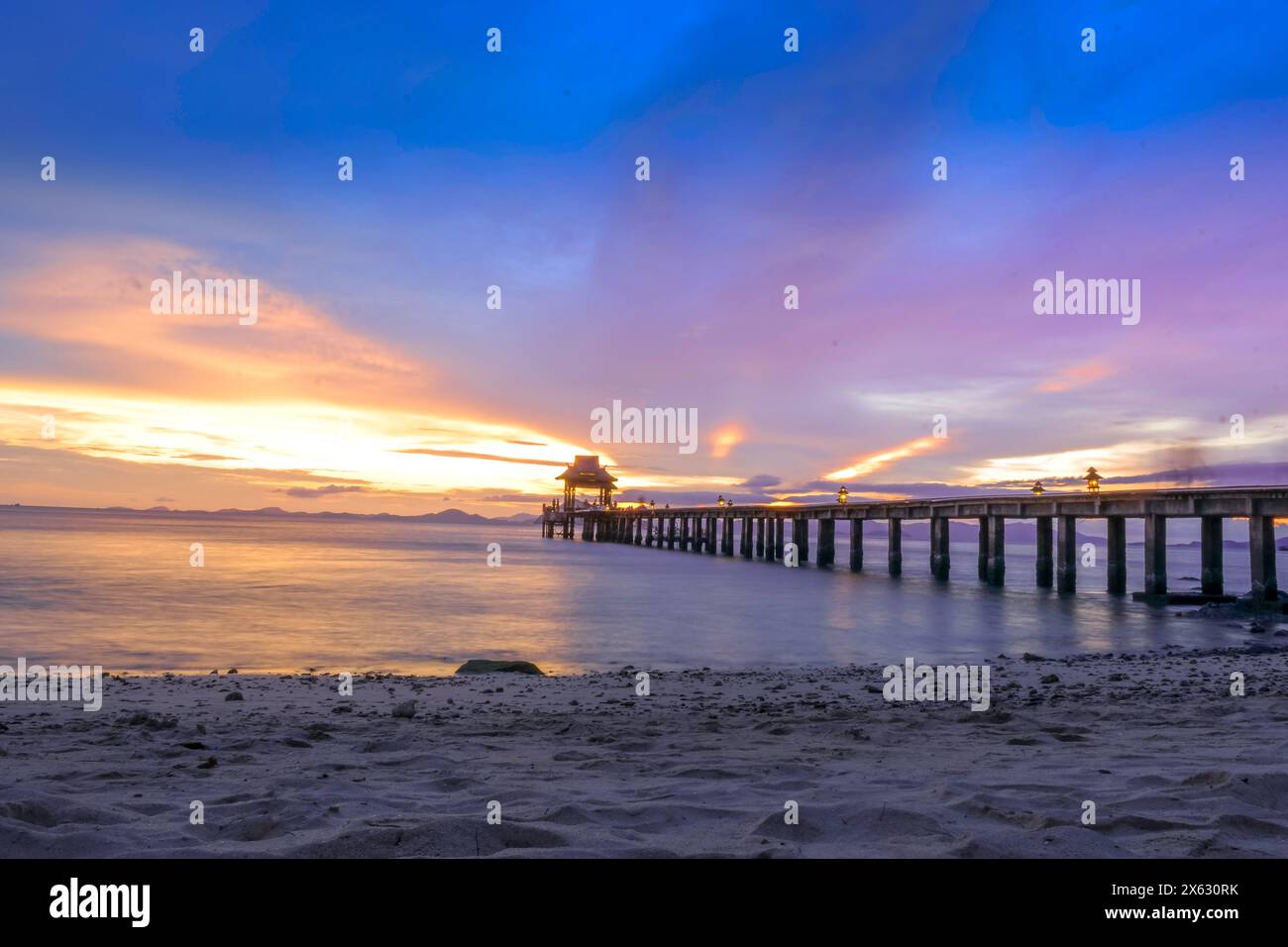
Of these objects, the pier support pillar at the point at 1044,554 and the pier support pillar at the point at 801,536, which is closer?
the pier support pillar at the point at 1044,554

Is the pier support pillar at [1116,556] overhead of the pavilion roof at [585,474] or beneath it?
beneath

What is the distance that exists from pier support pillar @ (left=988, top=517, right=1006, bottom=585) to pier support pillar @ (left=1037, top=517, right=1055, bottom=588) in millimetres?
1663

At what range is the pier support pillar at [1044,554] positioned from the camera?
128 feet

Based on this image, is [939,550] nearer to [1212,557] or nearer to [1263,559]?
[1212,557]

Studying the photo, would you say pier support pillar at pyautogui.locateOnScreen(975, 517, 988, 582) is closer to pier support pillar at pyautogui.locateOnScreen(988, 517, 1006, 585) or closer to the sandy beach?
pier support pillar at pyautogui.locateOnScreen(988, 517, 1006, 585)

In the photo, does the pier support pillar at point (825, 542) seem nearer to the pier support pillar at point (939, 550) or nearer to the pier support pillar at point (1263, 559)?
the pier support pillar at point (939, 550)

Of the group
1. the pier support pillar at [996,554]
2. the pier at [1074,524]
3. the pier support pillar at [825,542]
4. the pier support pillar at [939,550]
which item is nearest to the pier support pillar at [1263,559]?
the pier at [1074,524]

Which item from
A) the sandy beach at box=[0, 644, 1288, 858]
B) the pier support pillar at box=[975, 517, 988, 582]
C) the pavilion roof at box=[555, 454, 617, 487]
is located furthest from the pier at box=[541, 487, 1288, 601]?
the pavilion roof at box=[555, 454, 617, 487]

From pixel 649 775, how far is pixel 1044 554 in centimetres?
3857

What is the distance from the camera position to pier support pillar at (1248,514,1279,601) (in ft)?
87.7

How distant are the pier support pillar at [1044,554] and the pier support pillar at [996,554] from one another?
5.46 ft

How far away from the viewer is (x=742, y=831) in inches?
173

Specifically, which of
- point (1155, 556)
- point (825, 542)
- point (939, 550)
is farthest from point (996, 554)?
point (825, 542)

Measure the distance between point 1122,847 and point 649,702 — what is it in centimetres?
679
